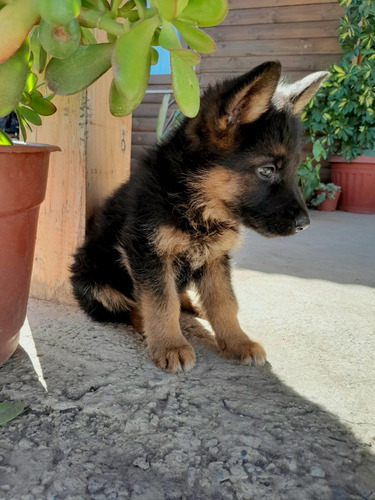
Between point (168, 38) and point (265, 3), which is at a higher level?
point (265, 3)

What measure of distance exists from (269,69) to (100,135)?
0.94 metres

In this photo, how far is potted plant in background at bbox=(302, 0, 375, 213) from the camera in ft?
20.7

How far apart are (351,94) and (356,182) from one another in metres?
1.25

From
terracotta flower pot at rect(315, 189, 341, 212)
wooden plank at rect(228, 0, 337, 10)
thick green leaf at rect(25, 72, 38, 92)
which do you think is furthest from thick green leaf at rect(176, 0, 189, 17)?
wooden plank at rect(228, 0, 337, 10)

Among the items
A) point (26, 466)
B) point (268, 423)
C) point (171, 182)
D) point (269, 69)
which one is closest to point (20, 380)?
point (26, 466)

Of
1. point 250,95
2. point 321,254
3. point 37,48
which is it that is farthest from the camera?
point 321,254

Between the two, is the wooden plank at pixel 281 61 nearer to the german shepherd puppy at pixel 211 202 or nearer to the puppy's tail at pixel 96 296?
the german shepherd puppy at pixel 211 202

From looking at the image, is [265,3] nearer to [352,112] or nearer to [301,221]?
[352,112]

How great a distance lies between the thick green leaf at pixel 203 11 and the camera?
34.9 inches

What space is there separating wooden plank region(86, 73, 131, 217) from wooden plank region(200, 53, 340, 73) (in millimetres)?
5624

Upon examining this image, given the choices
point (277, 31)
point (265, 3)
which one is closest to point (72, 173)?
point (277, 31)

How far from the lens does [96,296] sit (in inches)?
78.4

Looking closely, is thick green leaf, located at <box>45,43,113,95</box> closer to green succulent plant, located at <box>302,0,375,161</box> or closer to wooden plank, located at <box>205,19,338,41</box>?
green succulent plant, located at <box>302,0,375,161</box>

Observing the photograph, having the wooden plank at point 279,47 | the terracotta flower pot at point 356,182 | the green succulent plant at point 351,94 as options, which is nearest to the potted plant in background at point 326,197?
the terracotta flower pot at point 356,182
